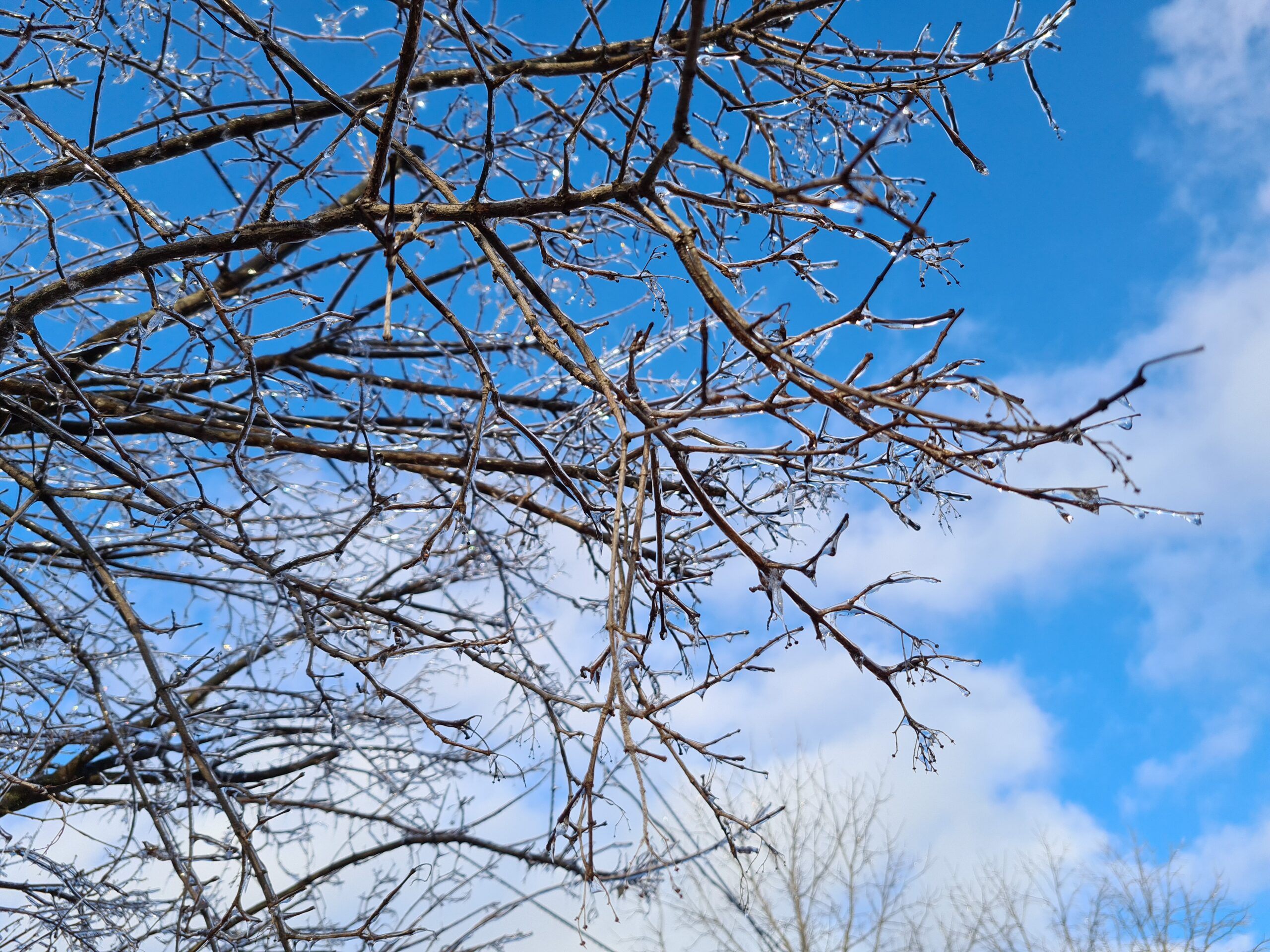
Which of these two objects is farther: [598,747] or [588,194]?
[588,194]

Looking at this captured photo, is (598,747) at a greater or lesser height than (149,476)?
lesser

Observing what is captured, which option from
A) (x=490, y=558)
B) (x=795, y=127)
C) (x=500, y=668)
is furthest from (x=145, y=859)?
(x=795, y=127)

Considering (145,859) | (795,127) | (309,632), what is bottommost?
(145,859)

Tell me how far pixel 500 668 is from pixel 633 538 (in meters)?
1.48

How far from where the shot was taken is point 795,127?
3822 millimetres

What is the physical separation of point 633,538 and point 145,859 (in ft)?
12.3

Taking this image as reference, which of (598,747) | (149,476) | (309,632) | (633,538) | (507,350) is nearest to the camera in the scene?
(598,747)

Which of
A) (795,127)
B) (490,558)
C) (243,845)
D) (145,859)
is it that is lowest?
(243,845)

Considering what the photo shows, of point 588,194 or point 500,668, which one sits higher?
point 588,194

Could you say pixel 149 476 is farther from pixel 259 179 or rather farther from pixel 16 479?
pixel 259 179

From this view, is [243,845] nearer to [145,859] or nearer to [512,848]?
[145,859]

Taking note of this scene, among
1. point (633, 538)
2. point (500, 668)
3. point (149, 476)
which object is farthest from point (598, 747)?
point (149, 476)

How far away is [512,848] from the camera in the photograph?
17.1 ft

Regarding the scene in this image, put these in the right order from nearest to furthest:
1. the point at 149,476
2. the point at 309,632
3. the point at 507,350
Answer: the point at 309,632 → the point at 149,476 → the point at 507,350
